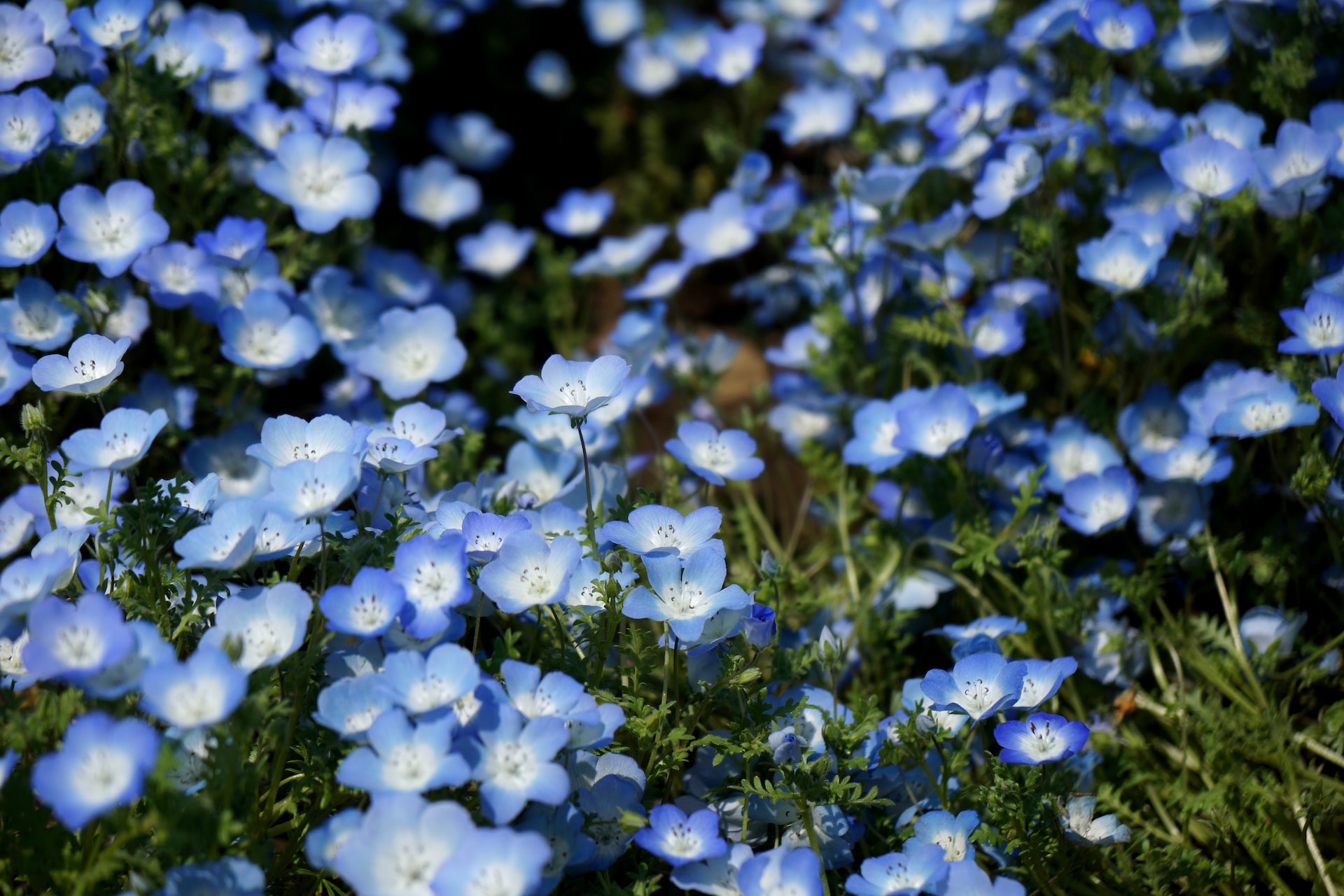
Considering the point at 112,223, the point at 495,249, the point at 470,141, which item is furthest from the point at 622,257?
the point at 112,223

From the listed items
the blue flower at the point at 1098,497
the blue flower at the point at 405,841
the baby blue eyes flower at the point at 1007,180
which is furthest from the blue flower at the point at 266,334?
the blue flower at the point at 1098,497

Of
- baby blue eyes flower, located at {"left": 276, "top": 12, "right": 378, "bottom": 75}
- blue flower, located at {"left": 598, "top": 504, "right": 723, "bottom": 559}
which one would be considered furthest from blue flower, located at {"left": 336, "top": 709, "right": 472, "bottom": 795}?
baby blue eyes flower, located at {"left": 276, "top": 12, "right": 378, "bottom": 75}

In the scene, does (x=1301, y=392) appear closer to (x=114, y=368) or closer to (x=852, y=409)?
(x=852, y=409)

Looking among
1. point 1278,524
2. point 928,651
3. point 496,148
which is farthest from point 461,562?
point 496,148

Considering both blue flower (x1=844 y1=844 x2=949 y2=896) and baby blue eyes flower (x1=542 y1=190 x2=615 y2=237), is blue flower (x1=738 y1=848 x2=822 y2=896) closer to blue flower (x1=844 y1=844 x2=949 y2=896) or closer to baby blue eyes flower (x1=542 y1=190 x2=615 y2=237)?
blue flower (x1=844 y1=844 x2=949 y2=896)

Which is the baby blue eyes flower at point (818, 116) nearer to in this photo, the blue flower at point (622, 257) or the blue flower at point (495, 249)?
the blue flower at point (622, 257)
